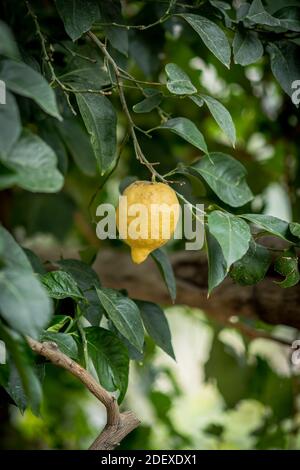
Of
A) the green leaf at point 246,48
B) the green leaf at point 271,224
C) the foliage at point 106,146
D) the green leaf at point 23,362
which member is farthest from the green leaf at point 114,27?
the green leaf at point 23,362

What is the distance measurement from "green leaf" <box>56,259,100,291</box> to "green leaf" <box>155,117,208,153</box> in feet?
0.57

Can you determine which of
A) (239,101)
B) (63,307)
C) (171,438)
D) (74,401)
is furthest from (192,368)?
(63,307)

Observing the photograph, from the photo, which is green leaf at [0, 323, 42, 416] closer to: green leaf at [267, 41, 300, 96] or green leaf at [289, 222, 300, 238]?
green leaf at [289, 222, 300, 238]

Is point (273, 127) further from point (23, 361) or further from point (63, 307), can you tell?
point (23, 361)

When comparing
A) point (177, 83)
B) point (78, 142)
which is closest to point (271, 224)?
point (177, 83)

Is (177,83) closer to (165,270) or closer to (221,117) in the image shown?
(221,117)

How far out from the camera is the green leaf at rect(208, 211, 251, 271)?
0.48 meters

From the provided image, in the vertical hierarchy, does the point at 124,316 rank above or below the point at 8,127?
below

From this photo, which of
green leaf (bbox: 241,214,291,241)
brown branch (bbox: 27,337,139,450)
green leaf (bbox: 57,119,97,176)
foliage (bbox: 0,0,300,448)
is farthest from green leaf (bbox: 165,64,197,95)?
green leaf (bbox: 57,119,97,176)

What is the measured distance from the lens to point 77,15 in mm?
602

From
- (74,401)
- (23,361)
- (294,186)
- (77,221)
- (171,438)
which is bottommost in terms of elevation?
(74,401)

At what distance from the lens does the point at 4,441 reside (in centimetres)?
141

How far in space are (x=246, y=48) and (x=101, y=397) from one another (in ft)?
1.03

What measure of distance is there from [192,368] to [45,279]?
5.10ft
